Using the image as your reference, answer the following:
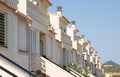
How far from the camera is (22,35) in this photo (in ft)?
67.0

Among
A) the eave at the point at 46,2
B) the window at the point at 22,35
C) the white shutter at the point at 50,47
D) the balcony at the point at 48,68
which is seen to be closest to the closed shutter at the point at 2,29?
the window at the point at 22,35

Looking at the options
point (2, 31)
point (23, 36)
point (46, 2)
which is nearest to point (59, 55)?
point (46, 2)

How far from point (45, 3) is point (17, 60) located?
1208 centimetres

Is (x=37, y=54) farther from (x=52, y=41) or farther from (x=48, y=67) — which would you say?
(x=52, y=41)

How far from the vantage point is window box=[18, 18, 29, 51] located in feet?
65.5

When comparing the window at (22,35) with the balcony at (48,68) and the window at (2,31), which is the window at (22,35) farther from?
the balcony at (48,68)

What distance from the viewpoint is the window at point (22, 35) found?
1996 cm

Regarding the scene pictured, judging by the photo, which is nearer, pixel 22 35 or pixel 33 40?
pixel 22 35

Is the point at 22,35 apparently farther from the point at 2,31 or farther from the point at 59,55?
the point at 59,55

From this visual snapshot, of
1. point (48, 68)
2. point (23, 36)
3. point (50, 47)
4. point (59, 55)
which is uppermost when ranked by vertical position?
point (23, 36)

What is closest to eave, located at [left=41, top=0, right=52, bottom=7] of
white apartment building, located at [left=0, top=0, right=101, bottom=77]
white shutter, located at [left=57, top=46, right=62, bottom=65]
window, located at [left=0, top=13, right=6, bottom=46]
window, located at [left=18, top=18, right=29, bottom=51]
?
white apartment building, located at [left=0, top=0, right=101, bottom=77]

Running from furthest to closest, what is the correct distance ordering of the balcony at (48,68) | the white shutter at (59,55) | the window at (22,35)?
1. the white shutter at (59,55)
2. the balcony at (48,68)
3. the window at (22,35)

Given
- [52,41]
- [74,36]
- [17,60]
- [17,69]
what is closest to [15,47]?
[17,60]

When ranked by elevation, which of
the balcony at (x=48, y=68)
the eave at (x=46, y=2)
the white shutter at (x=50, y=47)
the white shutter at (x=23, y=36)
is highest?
the eave at (x=46, y=2)
